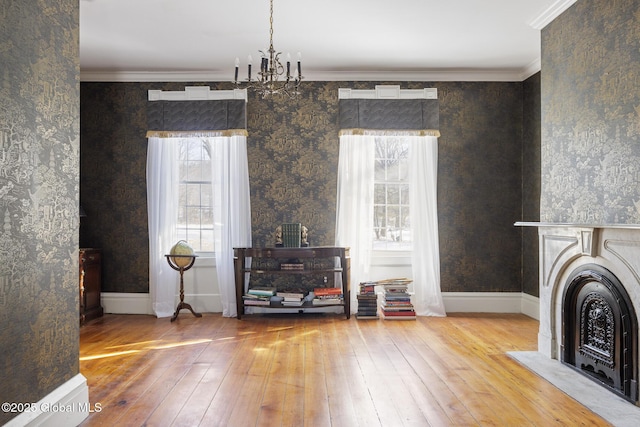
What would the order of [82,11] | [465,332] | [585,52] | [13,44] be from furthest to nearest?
[465,332], [82,11], [585,52], [13,44]

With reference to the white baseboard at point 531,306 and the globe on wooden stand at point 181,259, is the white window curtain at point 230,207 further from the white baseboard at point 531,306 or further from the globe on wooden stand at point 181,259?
Answer: the white baseboard at point 531,306

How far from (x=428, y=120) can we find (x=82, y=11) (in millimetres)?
3939

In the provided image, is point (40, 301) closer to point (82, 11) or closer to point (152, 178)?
point (82, 11)

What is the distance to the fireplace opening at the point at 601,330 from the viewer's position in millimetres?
3213

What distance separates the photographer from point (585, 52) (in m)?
3.79

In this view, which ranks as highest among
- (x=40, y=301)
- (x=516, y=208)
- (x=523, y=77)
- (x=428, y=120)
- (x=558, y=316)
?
(x=523, y=77)

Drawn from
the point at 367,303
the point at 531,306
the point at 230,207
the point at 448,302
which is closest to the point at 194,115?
the point at 230,207

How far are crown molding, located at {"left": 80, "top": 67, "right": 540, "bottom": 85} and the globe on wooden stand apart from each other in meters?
2.08

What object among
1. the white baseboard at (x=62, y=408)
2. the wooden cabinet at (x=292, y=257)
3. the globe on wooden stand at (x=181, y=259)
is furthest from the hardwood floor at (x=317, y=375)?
the wooden cabinet at (x=292, y=257)

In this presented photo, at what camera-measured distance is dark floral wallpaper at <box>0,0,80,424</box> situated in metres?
2.28

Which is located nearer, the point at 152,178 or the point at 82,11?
the point at 82,11

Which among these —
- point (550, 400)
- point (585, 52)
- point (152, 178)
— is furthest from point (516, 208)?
point (152, 178)

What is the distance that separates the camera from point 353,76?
6203 millimetres

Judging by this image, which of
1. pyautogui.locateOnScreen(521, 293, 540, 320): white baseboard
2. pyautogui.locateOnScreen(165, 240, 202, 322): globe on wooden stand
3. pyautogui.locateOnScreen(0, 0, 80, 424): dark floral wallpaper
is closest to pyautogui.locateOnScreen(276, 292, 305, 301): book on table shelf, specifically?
pyautogui.locateOnScreen(165, 240, 202, 322): globe on wooden stand
